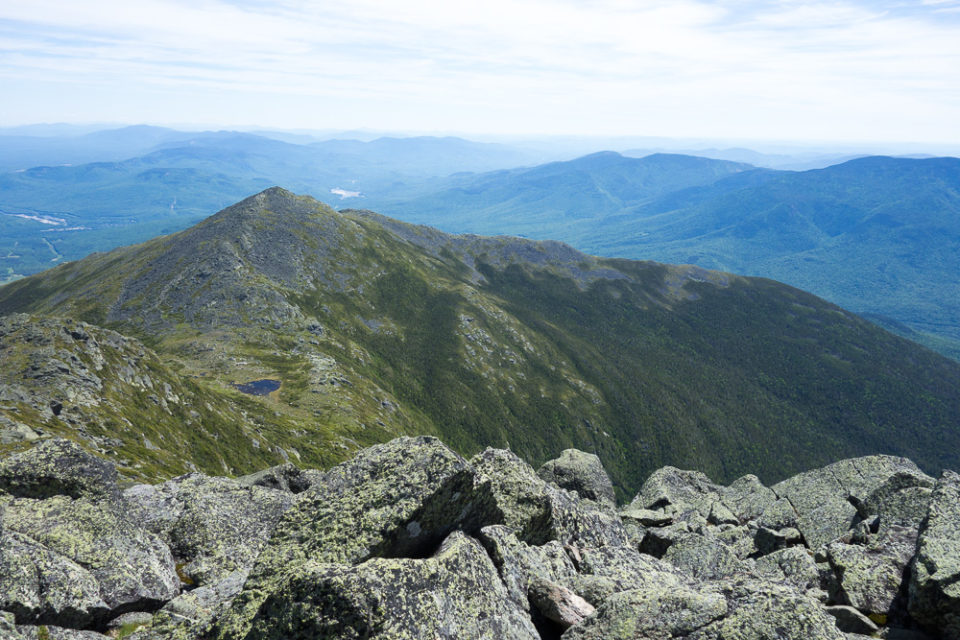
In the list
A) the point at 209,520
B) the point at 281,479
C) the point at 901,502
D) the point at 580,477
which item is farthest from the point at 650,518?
the point at 209,520

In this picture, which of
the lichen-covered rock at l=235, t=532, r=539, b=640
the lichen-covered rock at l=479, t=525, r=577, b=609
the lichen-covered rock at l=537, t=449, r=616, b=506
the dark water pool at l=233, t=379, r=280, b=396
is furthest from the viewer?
the dark water pool at l=233, t=379, r=280, b=396

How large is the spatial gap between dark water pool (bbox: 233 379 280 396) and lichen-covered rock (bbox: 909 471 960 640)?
407ft

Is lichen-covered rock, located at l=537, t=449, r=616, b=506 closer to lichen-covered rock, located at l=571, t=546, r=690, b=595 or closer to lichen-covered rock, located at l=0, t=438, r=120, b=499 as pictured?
lichen-covered rock, located at l=571, t=546, r=690, b=595

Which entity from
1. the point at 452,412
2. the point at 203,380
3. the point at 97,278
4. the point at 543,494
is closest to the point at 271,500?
the point at 543,494

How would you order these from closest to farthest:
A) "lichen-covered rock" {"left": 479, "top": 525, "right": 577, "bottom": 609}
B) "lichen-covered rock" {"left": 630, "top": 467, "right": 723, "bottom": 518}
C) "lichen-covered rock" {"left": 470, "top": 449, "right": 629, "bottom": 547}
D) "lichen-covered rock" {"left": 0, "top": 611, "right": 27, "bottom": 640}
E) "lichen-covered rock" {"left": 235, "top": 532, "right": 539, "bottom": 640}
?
"lichen-covered rock" {"left": 235, "top": 532, "right": 539, "bottom": 640} < "lichen-covered rock" {"left": 0, "top": 611, "right": 27, "bottom": 640} < "lichen-covered rock" {"left": 479, "top": 525, "right": 577, "bottom": 609} < "lichen-covered rock" {"left": 470, "top": 449, "right": 629, "bottom": 547} < "lichen-covered rock" {"left": 630, "top": 467, "right": 723, "bottom": 518}

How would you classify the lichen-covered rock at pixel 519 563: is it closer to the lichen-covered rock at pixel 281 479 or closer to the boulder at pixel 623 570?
the boulder at pixel 623 570

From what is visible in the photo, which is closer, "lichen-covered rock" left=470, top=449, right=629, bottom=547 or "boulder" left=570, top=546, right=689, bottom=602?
"boulder" left=570, top=546, right=689, bottom=602

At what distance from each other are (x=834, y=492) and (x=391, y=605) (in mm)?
43484

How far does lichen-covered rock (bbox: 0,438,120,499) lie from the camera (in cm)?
2066

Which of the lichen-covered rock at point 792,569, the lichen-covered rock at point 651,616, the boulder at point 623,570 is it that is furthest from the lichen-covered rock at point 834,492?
the lichen-covered rock at point 651,616

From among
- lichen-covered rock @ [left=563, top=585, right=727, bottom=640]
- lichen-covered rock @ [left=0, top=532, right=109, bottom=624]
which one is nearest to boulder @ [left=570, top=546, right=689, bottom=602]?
lichen-covered rock @ [left=563, top=585, right=727, bottom=640]

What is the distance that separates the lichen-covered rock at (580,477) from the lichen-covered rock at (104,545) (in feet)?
117

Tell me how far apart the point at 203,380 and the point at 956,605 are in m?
133

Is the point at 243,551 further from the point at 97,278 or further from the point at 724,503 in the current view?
the point at 97,278
